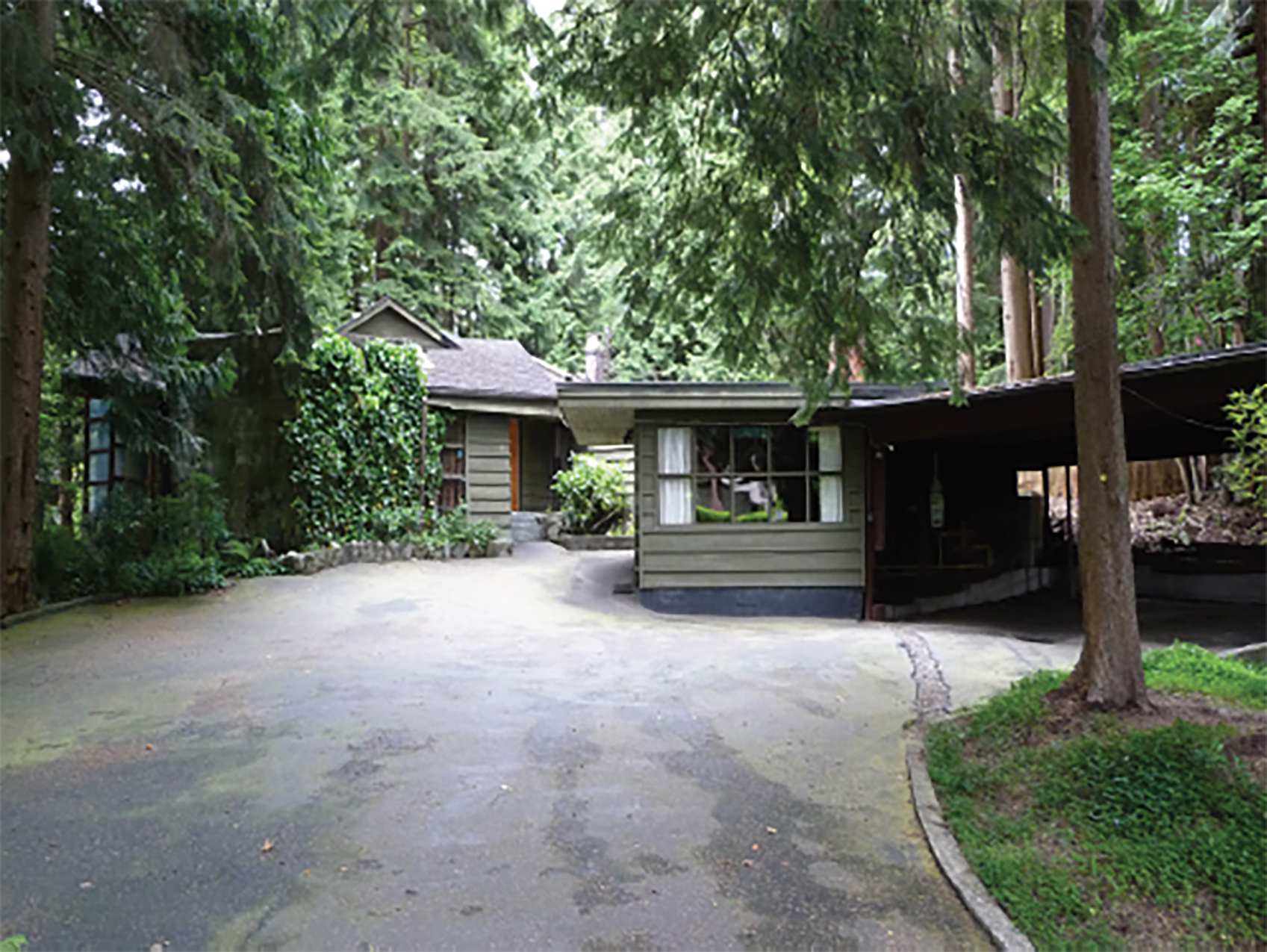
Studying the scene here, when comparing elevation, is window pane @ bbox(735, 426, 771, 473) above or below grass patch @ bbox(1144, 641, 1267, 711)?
above

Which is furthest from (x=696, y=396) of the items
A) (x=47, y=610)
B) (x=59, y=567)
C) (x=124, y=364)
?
(x=59, y=567)

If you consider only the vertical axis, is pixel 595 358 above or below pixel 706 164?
above

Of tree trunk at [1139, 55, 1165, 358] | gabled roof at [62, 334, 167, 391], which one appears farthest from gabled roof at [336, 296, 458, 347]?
tree trunk at [1139, 55, 1165, 358]

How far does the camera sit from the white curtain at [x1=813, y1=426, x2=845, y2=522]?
10.6 metres

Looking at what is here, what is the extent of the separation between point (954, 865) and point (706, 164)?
190 inches

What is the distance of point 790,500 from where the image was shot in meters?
10.7

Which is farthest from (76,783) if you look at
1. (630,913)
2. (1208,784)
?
(1208,784)

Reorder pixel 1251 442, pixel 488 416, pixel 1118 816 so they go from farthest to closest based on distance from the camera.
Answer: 1. pixel 488 416
2. pixel 1251 442
3. pixel 1118 816

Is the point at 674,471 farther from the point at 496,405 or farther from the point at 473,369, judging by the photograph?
the point at 473,369

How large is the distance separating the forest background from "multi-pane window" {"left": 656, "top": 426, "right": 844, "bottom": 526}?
2.12 metres

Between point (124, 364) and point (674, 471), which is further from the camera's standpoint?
point (674, 471)

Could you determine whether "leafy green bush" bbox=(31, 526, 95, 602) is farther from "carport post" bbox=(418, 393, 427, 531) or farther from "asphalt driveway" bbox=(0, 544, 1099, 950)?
"carport post" bbox=(418, 393, 427, 531)

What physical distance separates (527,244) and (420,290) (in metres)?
4.51

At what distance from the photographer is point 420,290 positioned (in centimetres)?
2491
